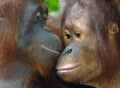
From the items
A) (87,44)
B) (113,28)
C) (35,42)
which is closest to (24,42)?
(35,42)

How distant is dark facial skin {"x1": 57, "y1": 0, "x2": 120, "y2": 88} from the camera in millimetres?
4004

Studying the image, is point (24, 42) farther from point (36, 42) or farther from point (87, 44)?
point (87, 44)

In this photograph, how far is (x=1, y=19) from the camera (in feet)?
13.4

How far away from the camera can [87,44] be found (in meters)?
4.02

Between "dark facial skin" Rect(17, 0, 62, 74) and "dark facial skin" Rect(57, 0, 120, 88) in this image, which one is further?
"dark facial skin" Rect(17, 0, 62, 74)

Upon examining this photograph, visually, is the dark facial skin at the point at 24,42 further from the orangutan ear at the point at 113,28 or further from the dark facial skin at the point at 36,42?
the orangutan ear at the point at 113,28

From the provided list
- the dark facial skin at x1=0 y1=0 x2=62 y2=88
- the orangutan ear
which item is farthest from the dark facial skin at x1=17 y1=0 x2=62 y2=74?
the orangutan ear

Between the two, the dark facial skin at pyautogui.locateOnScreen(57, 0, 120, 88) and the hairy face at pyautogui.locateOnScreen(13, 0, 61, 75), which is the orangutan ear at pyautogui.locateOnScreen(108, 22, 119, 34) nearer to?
the dark facial skin at pyautogui.locateOnScreen(57, 0, 120, 88)

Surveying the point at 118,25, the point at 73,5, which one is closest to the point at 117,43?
the point at 118,25

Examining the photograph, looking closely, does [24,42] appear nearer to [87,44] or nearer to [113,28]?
[87,44]

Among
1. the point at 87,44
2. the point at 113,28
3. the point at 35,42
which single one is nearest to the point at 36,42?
the point at 35,42

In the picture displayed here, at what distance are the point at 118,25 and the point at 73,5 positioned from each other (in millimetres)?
352

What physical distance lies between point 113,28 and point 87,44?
223 mm

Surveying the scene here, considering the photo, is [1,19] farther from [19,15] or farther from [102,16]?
[102,16]
